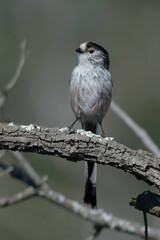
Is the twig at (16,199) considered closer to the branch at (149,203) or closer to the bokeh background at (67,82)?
the branch at (149,203)

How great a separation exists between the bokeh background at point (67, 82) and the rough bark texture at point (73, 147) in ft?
17.3

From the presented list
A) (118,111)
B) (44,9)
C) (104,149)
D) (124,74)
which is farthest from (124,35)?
(104,149)

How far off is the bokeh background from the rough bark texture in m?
5.27

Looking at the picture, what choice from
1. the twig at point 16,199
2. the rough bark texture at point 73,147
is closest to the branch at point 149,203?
the rough bark texture at point 73,147

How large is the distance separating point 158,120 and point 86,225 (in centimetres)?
271

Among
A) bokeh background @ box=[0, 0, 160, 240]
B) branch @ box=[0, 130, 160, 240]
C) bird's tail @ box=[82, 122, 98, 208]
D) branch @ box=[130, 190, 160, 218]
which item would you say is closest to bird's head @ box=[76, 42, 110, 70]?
bird's tail @ box=[82, 122, 98, 208]

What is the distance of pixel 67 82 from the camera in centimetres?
1262

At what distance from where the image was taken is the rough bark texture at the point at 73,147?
4.18 metres

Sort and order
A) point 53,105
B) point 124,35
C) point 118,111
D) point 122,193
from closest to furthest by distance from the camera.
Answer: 1. point 118,111
2. point 122,193
3. point 53,105
4. point 124,35

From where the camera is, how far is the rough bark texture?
418 centimetres

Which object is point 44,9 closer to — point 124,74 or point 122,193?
point 124,74

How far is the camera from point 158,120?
10.7 m

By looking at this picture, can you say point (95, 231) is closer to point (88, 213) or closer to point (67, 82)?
point (88, 213)

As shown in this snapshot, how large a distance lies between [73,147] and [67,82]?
8.45 m
